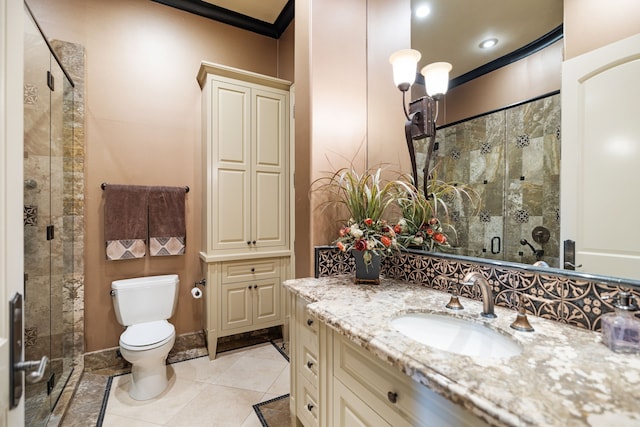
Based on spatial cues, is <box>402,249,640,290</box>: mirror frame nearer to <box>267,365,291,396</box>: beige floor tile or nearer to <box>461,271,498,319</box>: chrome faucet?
<box>461,271,498,319</box>: chrome faucet

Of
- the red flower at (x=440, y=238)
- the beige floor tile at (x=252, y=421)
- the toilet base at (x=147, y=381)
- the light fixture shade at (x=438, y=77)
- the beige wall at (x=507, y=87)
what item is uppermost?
the light fixture shade at (x=438, y=77)

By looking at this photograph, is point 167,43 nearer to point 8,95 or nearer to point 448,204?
point 8,95

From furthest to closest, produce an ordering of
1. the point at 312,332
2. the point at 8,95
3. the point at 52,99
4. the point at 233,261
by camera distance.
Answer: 1. the point at 233,261
2. the point at 52,99
3. the point at 312,332
4. the point at 8,95

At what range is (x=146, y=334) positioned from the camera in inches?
78.4

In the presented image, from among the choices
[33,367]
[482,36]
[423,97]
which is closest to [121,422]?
[33,367]

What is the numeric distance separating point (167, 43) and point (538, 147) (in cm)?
286

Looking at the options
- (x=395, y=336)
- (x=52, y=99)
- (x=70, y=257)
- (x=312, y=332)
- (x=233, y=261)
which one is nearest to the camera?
(x=395, y=336)

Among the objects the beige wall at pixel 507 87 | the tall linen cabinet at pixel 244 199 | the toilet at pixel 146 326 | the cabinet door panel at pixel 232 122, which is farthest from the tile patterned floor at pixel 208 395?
the beige wall at pixel 507 87

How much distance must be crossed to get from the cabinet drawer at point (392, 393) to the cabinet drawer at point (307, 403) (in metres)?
0.33

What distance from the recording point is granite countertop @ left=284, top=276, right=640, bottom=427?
1.68 feet

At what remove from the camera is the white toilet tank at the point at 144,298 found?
2.13m

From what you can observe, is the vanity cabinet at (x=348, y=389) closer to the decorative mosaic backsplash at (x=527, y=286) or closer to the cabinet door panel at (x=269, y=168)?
the decorative mosaic backsplash at (x=527, y=286)

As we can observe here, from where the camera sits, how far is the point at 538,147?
1.06 meters

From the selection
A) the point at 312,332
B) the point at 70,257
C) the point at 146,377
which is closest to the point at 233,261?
the point at 146,377
